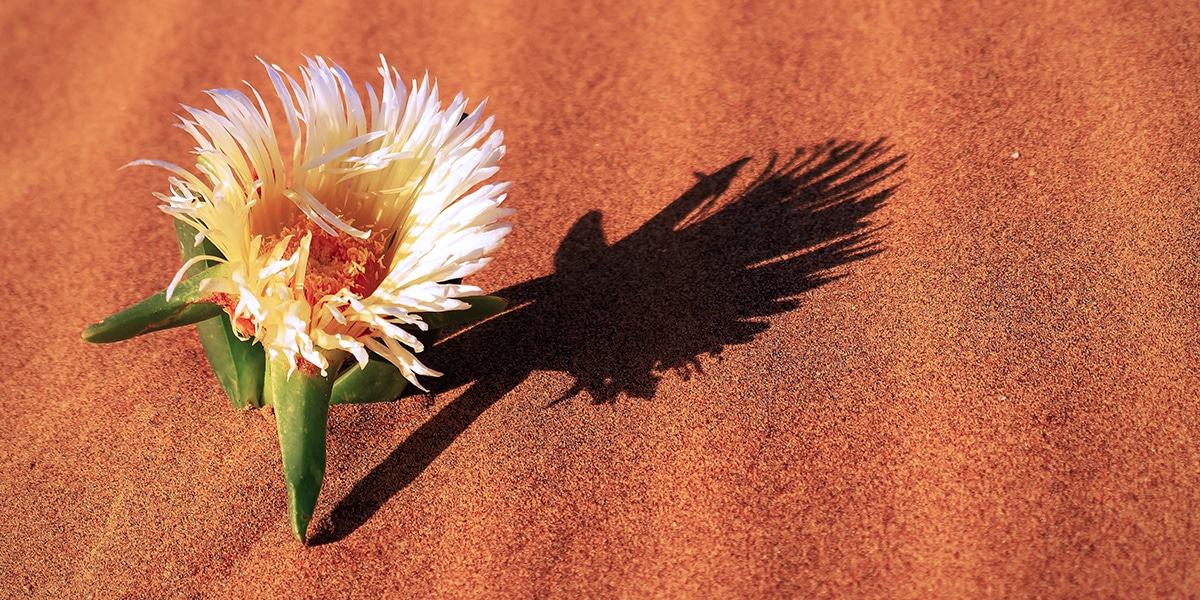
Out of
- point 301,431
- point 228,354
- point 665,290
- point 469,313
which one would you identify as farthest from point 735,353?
point 228,354

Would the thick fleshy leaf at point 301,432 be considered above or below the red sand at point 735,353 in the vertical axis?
above

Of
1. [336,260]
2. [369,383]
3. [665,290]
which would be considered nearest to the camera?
[336,260]

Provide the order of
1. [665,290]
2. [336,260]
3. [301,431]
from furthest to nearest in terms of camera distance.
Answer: [665,290]
[336,260]
[301,431]

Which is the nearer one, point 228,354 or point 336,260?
point 336,260

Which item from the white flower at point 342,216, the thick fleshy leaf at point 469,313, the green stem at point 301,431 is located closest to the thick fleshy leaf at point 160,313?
the white flower at point 342,216

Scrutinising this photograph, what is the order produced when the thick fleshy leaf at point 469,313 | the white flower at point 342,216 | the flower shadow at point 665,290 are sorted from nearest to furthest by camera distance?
the white flower at point 342,216 < the thick fleshy leaf at point 469,313 < the flower shadow at point 665,290

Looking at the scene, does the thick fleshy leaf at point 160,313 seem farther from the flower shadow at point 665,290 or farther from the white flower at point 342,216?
the flower shadow at point 665,290

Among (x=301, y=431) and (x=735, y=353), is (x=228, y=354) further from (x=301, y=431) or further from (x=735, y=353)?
(x=735, y=353)

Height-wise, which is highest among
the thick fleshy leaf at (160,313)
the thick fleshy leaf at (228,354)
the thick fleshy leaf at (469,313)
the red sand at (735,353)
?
the thick fleshy leaf at (160,313)
